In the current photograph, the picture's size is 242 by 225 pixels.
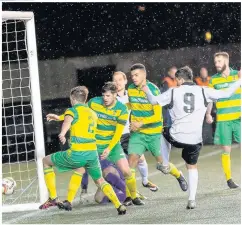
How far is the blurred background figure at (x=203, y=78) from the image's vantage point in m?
13.0

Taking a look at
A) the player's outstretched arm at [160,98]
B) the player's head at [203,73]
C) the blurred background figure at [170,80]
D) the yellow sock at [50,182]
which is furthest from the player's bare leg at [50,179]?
the player's head at [203,73]

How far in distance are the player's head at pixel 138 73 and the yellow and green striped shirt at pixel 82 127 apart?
677 mm

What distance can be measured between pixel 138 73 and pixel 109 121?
0.51 m

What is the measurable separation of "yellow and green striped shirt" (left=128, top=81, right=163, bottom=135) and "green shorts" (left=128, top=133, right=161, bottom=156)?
0.04 meters

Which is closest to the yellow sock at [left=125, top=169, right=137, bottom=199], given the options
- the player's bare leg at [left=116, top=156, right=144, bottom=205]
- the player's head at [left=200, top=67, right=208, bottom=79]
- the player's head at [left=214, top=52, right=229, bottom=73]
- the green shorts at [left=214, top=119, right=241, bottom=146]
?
the player's bare leg at [left=116, top=156, right=144, bottom=205]

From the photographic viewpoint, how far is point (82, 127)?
21.6 feet

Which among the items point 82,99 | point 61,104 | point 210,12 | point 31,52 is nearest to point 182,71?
point 82,99

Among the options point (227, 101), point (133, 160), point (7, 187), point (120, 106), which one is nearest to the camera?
point (120, 106)

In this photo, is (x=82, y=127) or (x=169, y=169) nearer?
(x=82, y=127)

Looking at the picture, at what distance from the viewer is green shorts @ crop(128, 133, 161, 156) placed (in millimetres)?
7332

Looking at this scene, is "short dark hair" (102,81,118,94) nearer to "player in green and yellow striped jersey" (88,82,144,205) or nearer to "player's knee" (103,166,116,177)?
"player in green and yellow striped jersey" (88,82,144,205)

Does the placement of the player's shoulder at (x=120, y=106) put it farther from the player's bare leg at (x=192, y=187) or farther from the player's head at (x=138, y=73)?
the player's bare leg at (x=192, y=187)

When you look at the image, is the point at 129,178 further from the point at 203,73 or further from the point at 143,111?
the point at 203,73

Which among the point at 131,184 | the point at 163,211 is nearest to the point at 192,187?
the point at 163,211
